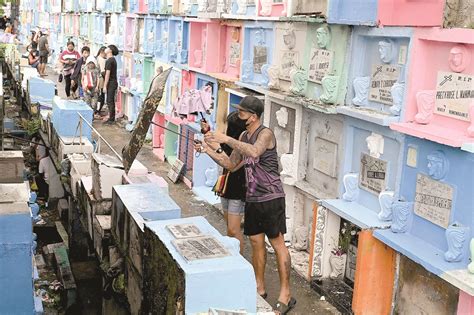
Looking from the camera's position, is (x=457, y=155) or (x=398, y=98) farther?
(x=398, y=98)

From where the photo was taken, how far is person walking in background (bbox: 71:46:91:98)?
21.7m

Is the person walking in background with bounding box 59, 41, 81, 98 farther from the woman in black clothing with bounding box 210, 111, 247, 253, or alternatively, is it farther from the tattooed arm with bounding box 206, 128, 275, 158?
the tattooed arm with bounding box 206, 128, 275, 158

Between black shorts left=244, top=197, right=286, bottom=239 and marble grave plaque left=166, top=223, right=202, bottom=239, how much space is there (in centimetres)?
106

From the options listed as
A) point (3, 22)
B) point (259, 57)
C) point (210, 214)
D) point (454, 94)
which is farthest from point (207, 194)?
point (3, 22)

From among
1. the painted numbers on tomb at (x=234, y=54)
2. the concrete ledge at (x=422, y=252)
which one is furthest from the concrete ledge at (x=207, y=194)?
the concrete ledge at (x=422, y=252)

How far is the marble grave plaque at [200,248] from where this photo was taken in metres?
6.04

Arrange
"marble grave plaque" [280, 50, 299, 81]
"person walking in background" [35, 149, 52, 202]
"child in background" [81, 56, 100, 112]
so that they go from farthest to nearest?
"child in background" [81, 56, 100, 112] → "person walking in background" [35, 149, 52, 202] → "marble grave plaque" [280, 50, 299, 81]

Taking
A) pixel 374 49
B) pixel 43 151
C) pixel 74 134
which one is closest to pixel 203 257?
pixel 374 49

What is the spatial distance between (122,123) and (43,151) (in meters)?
3.79

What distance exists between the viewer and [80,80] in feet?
73.2

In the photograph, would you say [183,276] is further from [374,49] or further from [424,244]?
[374,49]

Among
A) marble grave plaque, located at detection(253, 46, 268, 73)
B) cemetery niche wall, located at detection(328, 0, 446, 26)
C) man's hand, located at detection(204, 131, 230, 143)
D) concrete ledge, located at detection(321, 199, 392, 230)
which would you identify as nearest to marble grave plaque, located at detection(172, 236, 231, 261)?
man's hand, located at detection(204, 131, 230, 143)

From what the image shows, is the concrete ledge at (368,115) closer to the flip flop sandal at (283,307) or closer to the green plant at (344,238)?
the green plant at (344,238)

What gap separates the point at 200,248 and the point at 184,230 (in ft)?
1.92
